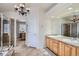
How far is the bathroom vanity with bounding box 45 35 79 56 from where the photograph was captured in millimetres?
2056

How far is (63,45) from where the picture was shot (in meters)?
2.24

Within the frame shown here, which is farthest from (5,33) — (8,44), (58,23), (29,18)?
(58,23)

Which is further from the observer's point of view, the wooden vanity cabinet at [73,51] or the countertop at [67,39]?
the countertop at [67,39]

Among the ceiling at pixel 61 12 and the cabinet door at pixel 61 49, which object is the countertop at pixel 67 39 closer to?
the cabinet door at pixel 61 49

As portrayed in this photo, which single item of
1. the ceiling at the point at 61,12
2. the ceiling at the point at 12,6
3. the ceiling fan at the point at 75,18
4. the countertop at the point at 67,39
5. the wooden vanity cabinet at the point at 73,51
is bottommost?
the wooden vanity cabinet at the point at 73,51

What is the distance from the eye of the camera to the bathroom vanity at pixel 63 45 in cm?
206

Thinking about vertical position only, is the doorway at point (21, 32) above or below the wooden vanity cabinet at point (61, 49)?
above

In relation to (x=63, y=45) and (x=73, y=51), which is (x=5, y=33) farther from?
(x=73, y=51)

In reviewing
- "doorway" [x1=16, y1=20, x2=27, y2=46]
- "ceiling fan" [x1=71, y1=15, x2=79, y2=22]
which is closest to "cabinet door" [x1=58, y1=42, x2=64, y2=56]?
"ceiling fan" [x1=71, y1=15, x2=79, y2=22]

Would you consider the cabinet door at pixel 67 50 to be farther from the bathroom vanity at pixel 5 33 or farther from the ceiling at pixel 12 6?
the bathroom vanity at pixel 5 33

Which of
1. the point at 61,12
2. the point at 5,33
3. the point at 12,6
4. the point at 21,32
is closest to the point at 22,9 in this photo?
the point at 12,6

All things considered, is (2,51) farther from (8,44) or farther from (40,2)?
(40,2)

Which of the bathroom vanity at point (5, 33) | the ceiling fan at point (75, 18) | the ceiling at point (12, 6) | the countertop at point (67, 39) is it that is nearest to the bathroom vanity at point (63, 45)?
the countertop at point (67, 39)

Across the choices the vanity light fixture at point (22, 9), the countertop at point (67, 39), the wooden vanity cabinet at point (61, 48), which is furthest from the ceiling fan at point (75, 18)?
the vanity light fixture at point (22, 9)
